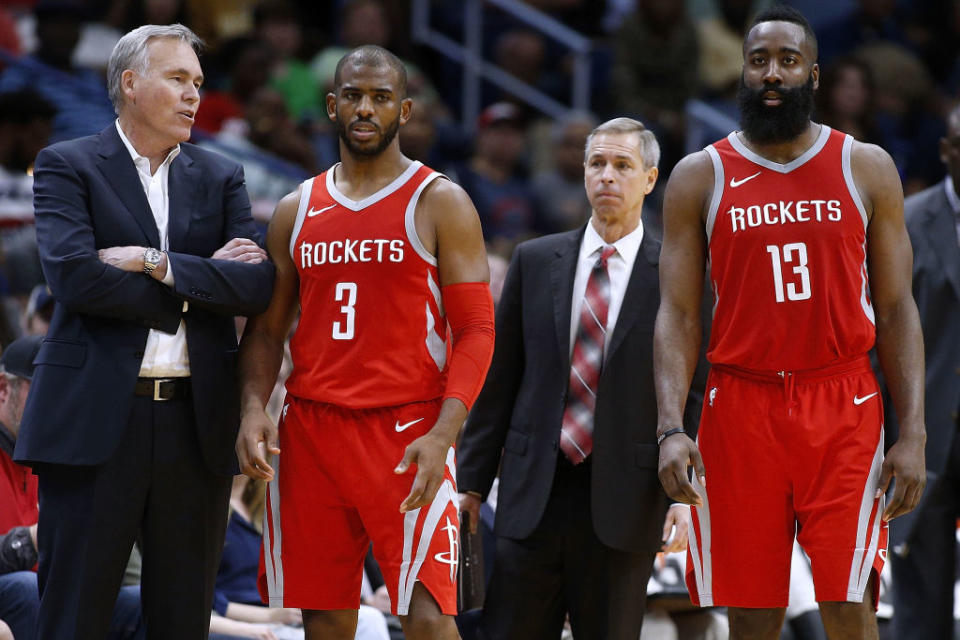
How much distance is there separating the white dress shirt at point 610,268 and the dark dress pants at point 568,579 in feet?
1.68

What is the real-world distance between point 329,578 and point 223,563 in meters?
1.73

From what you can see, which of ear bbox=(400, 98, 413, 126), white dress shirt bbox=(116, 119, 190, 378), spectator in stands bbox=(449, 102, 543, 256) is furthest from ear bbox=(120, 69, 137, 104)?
spectator in stands bbox=(449, 102, 543, 256)

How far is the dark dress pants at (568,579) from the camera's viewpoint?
193 inches

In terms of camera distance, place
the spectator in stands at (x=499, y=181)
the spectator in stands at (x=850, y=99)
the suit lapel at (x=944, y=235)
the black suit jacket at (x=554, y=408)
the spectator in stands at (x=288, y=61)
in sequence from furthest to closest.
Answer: the spectator in stands at (x=850, y=99), the spectator in stands at (x=288, y=61), the spectator in stands at (x=499, y=181), the suit lapel at (x=944, y=235), the black suit jacket at (x=554, y=408)

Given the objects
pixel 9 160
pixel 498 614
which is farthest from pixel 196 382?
pixel 9 160

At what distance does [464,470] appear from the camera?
202 inches

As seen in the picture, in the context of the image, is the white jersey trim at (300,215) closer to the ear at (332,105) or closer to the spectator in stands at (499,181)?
the ear at (332,105)

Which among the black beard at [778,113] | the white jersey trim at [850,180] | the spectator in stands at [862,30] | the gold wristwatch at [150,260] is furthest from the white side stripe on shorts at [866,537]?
the spectator in stands at [862,30]

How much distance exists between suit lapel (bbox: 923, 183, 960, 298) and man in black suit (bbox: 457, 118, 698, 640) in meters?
1.40

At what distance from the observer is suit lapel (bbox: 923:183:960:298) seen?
18.9 ft

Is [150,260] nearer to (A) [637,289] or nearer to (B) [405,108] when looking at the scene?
(B) [405,108]

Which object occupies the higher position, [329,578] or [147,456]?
[147,456]

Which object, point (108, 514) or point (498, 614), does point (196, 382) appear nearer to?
point (108, 514)

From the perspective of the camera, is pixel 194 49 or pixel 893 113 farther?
pixel 893 113
